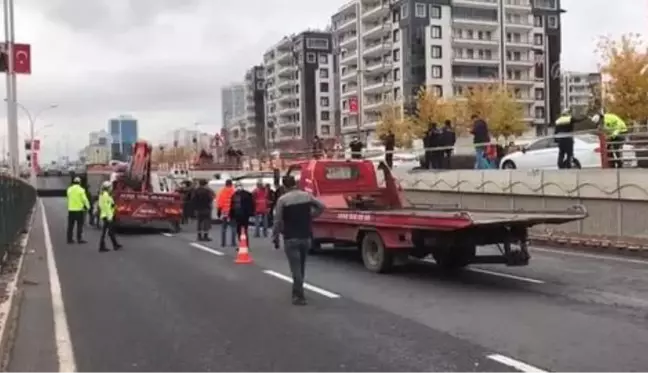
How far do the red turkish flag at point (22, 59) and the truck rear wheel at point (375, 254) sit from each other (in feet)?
88.1

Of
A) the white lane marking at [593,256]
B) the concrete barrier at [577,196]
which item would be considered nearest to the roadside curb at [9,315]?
the white lane marking at [593,256]

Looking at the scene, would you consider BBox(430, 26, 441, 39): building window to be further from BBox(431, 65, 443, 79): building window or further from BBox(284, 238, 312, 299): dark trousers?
BBox(284, 238, 312, 299): dark trousers

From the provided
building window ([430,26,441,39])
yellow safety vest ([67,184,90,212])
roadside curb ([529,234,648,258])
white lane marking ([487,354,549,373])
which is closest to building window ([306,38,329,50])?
building window ([430,26,441,39])

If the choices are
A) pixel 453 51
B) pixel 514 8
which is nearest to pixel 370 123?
pixel 453 51

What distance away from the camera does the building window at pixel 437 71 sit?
107 meters

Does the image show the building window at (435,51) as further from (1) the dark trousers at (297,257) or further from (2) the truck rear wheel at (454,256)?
(1) the dark trousers at (297,257)

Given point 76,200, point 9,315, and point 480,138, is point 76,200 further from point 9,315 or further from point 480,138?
point 9,315

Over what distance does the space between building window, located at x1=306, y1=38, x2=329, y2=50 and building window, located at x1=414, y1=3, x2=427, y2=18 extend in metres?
44.9

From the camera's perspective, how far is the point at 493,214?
13227mm

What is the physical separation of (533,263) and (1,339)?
33.7ft

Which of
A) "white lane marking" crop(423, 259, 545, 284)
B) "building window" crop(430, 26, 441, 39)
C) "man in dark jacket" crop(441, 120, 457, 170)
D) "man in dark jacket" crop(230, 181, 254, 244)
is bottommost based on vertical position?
"white lane marking" crop(423, 259, 545, 284)

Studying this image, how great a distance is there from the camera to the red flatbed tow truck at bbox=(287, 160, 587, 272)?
41.3 ft

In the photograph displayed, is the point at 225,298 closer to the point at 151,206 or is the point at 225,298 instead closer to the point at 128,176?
the point at 151,206

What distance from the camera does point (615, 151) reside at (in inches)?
767
